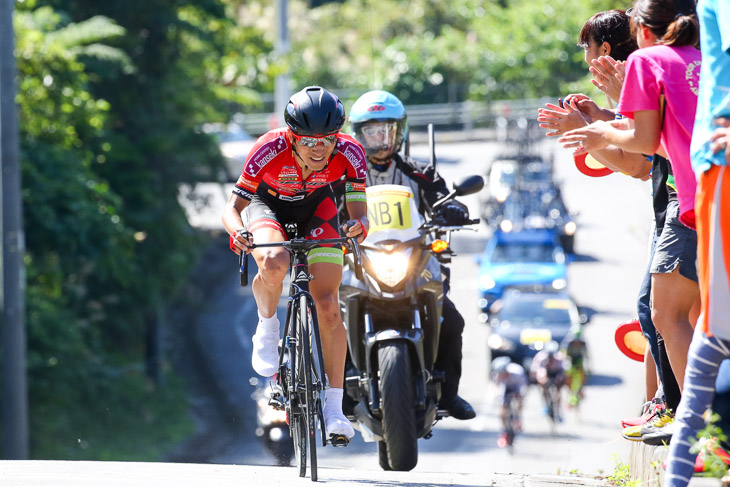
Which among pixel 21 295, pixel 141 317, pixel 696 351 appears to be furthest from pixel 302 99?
pixel 141 317

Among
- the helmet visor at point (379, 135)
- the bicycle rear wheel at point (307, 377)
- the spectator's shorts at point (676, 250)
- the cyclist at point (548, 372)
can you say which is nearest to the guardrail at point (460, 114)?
the cyclist at point (548, 372)

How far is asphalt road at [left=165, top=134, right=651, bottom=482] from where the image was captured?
892 inches

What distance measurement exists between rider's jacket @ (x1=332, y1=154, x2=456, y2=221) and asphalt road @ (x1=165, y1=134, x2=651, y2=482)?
470cm

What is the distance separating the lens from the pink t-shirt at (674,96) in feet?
16.6

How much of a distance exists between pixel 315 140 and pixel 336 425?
150 cm

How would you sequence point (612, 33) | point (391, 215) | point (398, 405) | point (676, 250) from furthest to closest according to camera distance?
point (391, 215) → point (398, 405) → point (612, 33) → point (676, 250)

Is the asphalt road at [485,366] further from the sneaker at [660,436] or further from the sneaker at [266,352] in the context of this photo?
the sneaker at [660,436]

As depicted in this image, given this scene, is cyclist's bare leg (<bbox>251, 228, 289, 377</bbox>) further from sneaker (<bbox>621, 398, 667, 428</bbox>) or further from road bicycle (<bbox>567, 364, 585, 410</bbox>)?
road bicycle (<bbox>567, 364, 585, 410</bbox>)

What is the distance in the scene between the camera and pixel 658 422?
6148 millimetres

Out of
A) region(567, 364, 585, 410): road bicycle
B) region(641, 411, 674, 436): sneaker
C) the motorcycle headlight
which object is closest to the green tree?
region(567, 364, 585, 410): road bicycle

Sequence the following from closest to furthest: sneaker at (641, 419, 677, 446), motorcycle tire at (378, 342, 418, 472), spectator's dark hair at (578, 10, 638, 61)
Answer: sneaker at (641, 419, 677, 446) < spectator's dark hair at (578, 10, 638, 61) < motorcycle tire at (378, 342, 418, 472)

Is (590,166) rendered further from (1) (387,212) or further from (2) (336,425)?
(2) (336,425)

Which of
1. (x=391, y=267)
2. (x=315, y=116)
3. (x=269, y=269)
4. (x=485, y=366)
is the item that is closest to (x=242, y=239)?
(x=269, y=269)

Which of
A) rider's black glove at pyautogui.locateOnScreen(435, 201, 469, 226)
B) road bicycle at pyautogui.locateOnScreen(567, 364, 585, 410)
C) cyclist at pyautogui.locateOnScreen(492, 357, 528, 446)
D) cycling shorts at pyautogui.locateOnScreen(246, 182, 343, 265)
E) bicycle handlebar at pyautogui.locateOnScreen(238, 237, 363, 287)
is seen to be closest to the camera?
bicycle handlebar at pyautogui.locateOnScreen(238, 237, 363, 287)
